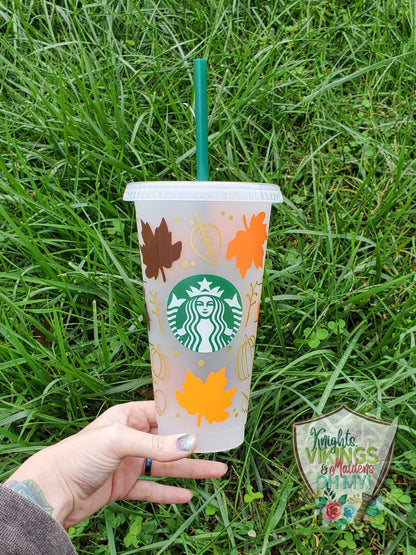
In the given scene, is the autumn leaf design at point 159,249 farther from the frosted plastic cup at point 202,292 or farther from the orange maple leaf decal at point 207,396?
the orange maple leaf decal at point 207,396

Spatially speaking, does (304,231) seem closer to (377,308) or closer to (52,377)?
(377,308)

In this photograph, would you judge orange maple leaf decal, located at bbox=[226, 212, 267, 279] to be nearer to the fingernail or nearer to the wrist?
the fingernail

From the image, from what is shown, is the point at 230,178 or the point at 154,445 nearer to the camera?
the point at 154,445

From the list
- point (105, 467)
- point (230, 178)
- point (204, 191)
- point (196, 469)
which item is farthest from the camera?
point (230, 178)

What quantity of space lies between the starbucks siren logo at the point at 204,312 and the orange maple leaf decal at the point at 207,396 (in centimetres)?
7

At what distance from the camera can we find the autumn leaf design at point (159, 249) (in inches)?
38.0

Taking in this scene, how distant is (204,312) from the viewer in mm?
959

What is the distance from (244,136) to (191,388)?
3.27 feet

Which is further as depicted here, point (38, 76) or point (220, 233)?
point (38, 76)

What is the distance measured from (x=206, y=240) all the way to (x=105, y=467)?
1.64ft

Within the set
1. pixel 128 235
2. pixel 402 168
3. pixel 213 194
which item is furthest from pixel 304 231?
pixel 213 194

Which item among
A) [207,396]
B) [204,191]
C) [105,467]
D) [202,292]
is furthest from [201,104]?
[105,467]

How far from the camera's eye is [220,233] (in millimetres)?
956

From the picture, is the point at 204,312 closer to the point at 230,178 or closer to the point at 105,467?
the point at 105,467
